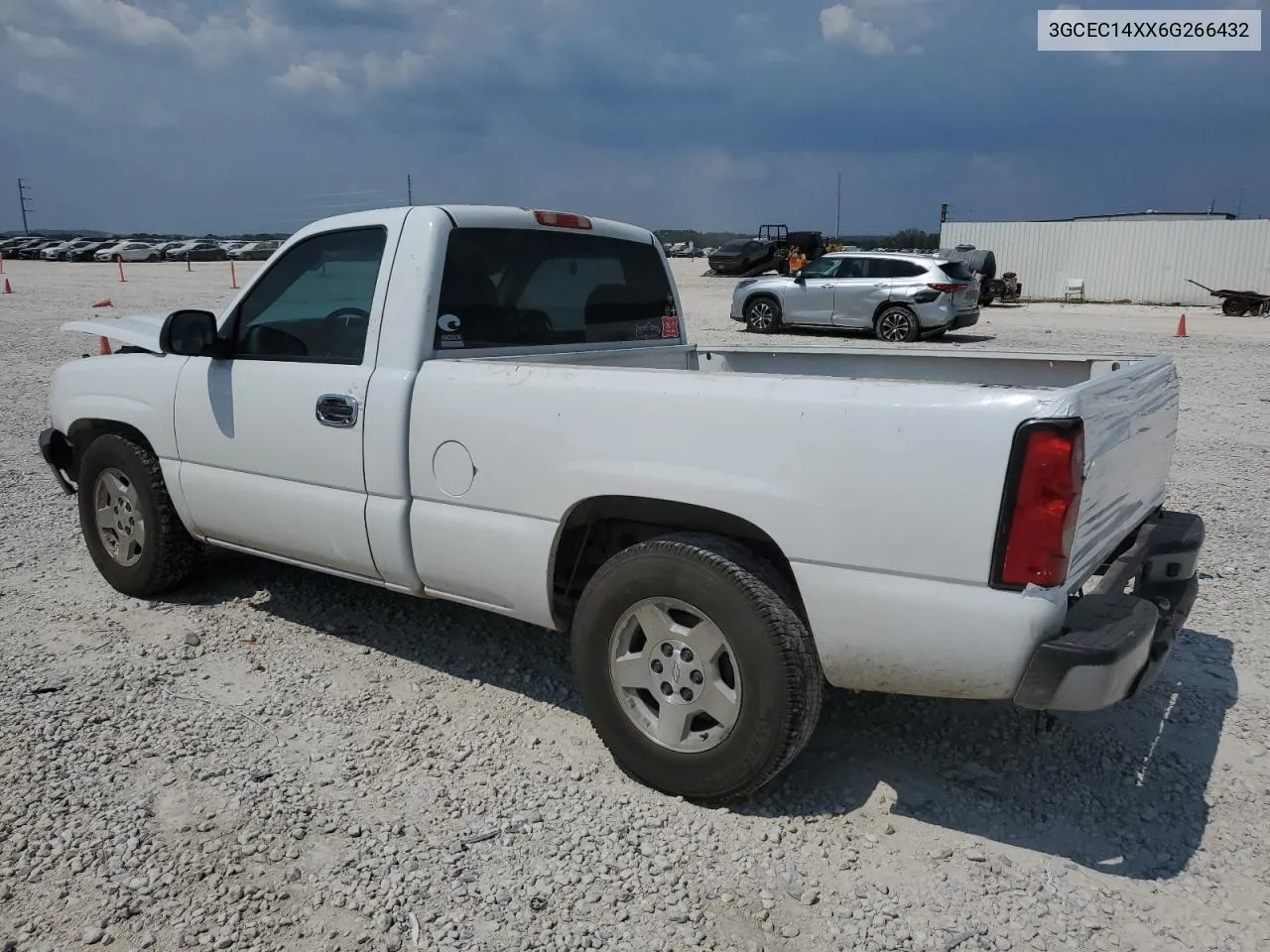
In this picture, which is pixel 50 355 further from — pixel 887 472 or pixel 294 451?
pixel 887 472

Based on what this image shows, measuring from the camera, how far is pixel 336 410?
12.4 feet

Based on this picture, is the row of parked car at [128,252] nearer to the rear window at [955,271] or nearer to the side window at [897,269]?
the side window at [897,269]

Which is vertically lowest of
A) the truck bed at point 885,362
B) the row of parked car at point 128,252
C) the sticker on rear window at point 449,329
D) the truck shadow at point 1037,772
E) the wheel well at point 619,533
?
the truck shadow at point 1037,772

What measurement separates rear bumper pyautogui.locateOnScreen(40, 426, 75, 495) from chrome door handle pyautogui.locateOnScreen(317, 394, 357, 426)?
2235 millimetres

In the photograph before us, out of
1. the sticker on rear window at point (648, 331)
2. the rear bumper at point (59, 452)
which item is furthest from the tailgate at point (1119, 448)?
the rear bumper at point (59, 452)

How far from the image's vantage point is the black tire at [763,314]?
19.3 meters

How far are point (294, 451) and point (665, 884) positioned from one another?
7.43 ft

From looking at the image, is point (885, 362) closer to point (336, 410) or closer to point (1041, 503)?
point (1041, 503)

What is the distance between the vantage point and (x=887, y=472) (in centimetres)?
263

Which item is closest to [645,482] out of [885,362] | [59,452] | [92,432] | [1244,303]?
[885,362]

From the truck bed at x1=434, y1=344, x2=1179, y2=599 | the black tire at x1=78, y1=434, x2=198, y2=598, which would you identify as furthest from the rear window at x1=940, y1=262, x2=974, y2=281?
the black tire at x1=78, y1=434, x2=198, y2=598

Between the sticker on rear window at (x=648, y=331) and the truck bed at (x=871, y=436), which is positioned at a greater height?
the sticker on rear window at (x=648, y=331)

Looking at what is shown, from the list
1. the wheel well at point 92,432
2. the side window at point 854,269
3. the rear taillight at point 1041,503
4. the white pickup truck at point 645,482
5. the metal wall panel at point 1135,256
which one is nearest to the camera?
the rear taillight at point 1041,503

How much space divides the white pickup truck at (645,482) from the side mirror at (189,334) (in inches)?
0.8
